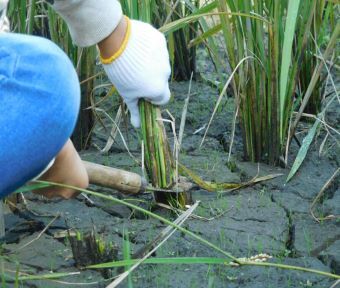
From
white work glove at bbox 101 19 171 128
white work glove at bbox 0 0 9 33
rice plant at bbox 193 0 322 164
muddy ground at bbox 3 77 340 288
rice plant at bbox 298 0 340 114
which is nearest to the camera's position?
white work glove at bbox 0 0 9 33

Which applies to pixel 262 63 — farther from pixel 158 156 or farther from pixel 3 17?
pixel 3 17

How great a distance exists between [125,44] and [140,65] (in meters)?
0.05

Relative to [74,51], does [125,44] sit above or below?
above

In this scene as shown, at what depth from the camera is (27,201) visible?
99.8 inches

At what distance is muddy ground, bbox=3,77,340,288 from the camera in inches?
82.4

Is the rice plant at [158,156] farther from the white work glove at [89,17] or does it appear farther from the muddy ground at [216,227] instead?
the white work glove at [89,17]

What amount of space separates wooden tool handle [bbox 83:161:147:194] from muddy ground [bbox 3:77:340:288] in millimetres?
97

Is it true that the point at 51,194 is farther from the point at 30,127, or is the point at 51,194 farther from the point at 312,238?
the point at 312,238

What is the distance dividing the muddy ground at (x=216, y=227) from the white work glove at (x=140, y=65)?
42cm

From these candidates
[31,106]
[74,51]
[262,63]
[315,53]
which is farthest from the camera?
[315,53]

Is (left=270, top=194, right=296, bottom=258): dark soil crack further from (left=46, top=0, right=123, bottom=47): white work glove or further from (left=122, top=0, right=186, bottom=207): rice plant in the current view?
(left=46, top=0, right=123, bottom=47): white work glove

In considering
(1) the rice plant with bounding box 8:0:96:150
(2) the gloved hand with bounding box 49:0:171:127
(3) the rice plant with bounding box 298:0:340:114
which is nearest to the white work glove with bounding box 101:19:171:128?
(2) the gloved hand with bounding box 49:0:171:127

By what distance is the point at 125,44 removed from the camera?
185cm

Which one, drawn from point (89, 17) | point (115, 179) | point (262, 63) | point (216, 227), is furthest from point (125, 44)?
point (262, 63)
